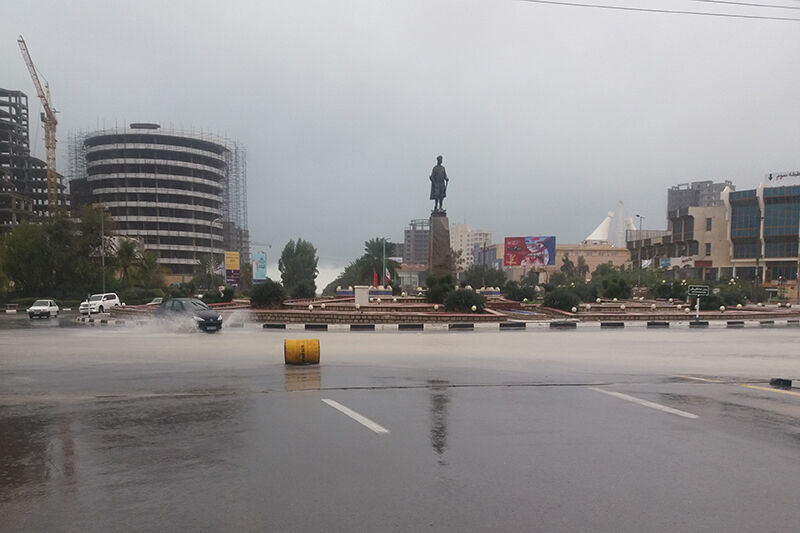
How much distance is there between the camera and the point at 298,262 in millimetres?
88875

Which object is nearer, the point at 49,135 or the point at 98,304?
the point at 98,304

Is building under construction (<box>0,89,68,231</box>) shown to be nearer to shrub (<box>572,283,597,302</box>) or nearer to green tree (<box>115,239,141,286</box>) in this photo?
green tree (<box>115,239,141,286</box>)

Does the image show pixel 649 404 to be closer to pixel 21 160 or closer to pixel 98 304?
pixel 98 304

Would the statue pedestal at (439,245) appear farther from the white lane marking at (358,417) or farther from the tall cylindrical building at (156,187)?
the tall cylindrical building at (156,187)

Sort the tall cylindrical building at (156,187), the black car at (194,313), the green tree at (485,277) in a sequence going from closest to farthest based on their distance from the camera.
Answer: the black car at (194,313) < the green tree at (485,277) < the tall cylindrical building at (156,187)

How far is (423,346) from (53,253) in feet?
176

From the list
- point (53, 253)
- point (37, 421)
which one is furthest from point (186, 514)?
point (53, 253)

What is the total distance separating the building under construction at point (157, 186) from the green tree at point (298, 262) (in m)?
21.5

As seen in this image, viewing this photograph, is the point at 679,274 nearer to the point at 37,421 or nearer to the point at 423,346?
the point at 423,346

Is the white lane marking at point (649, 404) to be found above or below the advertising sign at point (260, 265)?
below

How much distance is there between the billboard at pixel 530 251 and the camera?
8156 cm

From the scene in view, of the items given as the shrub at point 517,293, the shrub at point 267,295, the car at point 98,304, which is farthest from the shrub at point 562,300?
the car at point 98,304

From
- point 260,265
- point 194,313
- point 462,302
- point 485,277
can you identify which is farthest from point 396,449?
point 485,277

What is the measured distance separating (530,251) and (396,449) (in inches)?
3154
